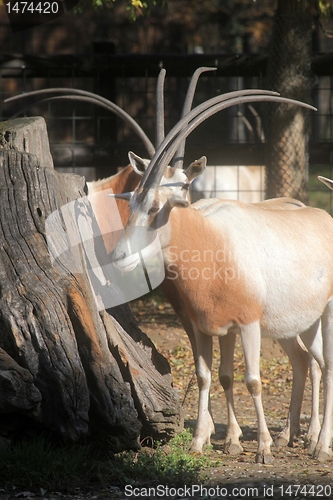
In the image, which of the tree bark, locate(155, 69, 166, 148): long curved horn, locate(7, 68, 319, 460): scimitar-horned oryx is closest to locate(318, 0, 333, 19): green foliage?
the tree bark

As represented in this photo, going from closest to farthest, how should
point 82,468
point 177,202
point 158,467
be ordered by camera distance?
point 82,468, point 158,467, point 177,202

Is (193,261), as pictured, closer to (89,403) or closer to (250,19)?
(89,403)

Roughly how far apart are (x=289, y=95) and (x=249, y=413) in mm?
3510

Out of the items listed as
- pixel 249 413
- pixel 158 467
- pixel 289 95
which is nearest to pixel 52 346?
pixel 158 467

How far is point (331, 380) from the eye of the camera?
4840mm

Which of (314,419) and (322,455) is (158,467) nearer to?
(322,455)

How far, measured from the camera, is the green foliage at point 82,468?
11.8 ft

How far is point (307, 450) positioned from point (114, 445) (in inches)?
57.5

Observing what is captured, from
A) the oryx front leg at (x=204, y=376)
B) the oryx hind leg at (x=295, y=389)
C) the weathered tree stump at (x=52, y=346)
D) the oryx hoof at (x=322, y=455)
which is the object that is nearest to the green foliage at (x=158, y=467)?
the weathered tree stump at (x=52, y=346)

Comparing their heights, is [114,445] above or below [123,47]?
below

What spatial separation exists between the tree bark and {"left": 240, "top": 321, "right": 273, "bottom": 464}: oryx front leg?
364cm

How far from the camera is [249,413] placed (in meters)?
5.77

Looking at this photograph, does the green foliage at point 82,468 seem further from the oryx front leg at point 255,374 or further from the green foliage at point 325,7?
the green foliage at point 325,7

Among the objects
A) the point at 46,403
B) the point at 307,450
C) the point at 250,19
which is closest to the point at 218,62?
the point at 307,450
